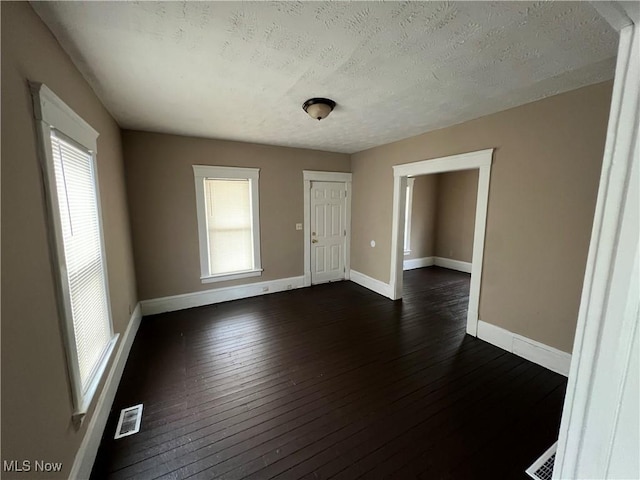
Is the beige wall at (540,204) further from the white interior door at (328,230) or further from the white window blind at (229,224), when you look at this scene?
the white window blind at (229,224)

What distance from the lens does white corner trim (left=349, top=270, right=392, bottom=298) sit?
4473mm

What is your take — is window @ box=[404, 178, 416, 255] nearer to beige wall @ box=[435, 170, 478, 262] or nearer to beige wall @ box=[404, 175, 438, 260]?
beige wall @ box=[404, 175, 438, 260]

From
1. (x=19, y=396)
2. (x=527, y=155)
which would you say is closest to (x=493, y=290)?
(x=527, y=155)

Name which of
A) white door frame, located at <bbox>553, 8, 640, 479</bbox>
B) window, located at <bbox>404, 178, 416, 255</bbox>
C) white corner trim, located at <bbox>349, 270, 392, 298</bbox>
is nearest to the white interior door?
white corner trim, located at <bbox>349, 270, 392, 298</bbox>

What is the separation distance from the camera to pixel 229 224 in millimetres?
4207

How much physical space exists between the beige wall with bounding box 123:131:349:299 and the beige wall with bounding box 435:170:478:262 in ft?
12.5

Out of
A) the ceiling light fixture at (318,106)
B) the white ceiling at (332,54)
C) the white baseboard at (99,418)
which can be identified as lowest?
the white baseboard at (99,418)

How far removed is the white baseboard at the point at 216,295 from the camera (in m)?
3.79

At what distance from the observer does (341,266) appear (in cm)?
532

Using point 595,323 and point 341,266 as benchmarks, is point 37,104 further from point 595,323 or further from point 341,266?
point 341,266

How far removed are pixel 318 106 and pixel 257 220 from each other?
92.3 inches

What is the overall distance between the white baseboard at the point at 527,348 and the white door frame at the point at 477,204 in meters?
0.14

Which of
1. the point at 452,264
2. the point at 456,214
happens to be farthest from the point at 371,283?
the point at 456,214

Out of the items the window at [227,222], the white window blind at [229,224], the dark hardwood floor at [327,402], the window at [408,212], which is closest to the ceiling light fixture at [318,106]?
the window at [227,222]
